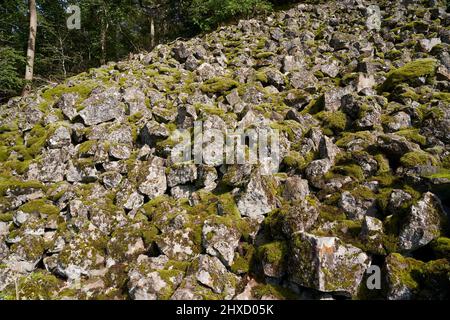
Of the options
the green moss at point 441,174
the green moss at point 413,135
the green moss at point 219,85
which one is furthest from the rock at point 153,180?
the green moss at point 413,135

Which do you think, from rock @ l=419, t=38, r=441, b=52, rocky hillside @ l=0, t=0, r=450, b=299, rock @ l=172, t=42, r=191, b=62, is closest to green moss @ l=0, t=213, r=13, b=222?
rocky hillside @ l=0, t=0, r=450, b=299

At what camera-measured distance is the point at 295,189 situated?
30.0 feet

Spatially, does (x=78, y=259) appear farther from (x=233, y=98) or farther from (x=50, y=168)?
(x=233, y=98)

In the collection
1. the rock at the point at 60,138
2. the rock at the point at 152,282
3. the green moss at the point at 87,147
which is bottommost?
the rock at the point at 152,282

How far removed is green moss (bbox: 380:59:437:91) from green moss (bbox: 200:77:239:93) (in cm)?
688

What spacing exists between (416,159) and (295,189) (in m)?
3.39

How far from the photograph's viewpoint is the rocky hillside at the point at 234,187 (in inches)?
270

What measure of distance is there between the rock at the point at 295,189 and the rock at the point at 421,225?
109 inches

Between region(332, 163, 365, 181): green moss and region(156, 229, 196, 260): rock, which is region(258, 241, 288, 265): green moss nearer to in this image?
region(156, 229, 196, 260): rock

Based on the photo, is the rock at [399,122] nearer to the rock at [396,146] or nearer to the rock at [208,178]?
the rock at [396,146]

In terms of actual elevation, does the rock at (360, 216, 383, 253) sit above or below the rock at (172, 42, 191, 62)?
below

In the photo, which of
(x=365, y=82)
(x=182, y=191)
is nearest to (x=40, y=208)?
(x=182, y=191)

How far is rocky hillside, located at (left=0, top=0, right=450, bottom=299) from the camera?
6848mm
